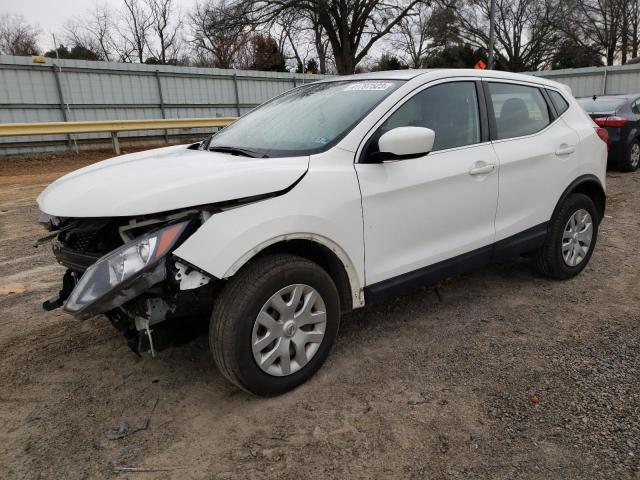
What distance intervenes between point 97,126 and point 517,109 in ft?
39.9

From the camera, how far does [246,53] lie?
40.7 m

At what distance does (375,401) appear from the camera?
8.51 ft

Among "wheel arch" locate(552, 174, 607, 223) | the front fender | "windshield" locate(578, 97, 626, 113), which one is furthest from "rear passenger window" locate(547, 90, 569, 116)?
"windshield" locate(578, 97, 626, 113)

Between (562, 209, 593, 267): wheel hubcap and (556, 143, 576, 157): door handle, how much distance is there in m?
0.51

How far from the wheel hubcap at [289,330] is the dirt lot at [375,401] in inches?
8.0

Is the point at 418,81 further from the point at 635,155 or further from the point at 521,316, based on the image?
the point at 635,155

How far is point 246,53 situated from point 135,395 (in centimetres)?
4150

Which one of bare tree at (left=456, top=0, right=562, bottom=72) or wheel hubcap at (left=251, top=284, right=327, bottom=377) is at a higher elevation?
bare tree at (left=456, top=0, right=562, bottom=72)

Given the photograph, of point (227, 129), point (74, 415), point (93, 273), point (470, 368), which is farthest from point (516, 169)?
point (74, 415)

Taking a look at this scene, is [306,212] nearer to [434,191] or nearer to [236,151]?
[236,151]

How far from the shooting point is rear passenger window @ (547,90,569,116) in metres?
4.07

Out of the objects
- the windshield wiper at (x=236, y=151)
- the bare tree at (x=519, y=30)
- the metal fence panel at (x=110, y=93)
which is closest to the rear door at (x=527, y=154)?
the windshield wiper at (x=236, y=151)

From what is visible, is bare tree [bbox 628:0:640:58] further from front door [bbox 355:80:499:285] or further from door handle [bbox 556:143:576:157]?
front door [bbox 355:80:499:285]

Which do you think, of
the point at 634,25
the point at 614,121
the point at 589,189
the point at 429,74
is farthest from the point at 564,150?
the point at 634,25
